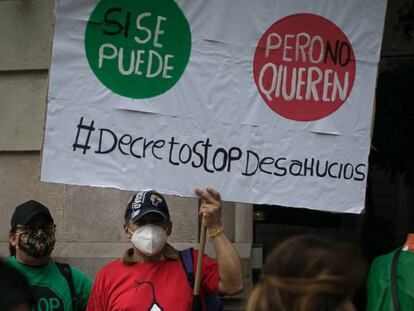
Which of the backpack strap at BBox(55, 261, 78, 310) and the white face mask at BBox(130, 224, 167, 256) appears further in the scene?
the backpack strap at BBox(55, 261, 78, 310)

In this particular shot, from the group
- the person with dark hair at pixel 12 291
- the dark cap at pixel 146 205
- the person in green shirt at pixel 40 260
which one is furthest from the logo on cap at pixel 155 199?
the person with dark hair at pixel 12 291

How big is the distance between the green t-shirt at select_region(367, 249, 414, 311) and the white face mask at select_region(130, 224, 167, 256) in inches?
45.6

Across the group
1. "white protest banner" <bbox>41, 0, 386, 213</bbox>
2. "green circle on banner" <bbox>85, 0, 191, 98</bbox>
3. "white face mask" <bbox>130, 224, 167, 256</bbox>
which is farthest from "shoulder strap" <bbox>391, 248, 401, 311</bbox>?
"green circle on banner" <bbox>85, 0, 191, 98</bbox>

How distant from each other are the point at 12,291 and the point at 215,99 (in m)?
2.50

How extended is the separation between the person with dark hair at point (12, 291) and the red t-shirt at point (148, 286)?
2032mm

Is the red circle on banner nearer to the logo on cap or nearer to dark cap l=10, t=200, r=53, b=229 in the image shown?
the logo on cap

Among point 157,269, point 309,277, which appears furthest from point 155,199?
point 309,277

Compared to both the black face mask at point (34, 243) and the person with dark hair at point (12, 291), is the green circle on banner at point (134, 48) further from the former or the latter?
the person with dark hair at point (12, 291)

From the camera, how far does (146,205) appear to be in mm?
4453

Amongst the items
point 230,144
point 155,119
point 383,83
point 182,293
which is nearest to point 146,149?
point 155,119

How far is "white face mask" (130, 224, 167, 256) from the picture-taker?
4387 mm

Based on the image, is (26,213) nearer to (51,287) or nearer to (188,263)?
(51,287)

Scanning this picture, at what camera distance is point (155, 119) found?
448 centimetres

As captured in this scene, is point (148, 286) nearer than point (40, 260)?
Yes
